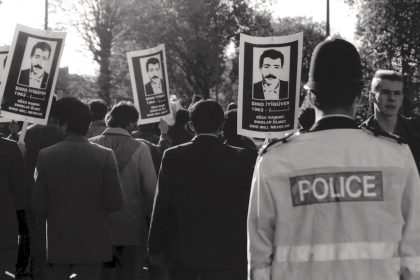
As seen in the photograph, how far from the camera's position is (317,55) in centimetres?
358

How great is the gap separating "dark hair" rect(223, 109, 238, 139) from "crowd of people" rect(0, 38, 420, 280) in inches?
0.5

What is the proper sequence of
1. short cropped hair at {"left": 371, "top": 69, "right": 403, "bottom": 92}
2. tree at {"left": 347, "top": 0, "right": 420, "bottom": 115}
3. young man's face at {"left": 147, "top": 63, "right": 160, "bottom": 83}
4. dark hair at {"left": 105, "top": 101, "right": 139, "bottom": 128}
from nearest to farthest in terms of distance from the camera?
short cropped hair at {"left": 371, "top": 69, "right": 403, "bottom": 92} → dark hair at {"left": 105, "top": 101, "right": 139, "bottom": 128} → young man's face at {"left": 147, "top": 63, "right": 160, "bottom": 83} → tree at {"left": 347, "top": 0, "right": 420, "bottom": 115}

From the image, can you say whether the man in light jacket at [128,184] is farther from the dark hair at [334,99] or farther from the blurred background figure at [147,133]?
the dark hair at [334,99]

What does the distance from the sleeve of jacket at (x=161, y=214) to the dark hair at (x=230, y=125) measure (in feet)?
6.50

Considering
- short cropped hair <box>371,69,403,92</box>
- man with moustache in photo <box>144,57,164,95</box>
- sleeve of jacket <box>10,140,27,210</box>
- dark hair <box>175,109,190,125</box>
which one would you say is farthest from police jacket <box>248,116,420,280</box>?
man with moustache in photo <box>144,57,164,95</box>

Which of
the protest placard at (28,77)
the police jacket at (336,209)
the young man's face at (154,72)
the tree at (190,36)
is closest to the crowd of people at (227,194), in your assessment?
the police jacket at (336,209)

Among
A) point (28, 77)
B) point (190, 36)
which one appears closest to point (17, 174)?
point (28, 77)

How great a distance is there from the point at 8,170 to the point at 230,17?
54.5 meters

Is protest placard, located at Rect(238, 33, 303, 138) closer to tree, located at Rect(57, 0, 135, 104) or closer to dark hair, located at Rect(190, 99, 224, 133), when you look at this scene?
dark hair, located at Rect(190, 99, 224, 133)

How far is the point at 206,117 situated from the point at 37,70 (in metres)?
3.77

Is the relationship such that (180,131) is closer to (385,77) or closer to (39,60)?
(39,60)

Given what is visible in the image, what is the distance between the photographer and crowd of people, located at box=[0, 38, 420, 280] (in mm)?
3381

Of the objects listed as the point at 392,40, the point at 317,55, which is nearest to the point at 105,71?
the point at 392,40

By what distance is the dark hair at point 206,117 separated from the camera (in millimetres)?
5699
